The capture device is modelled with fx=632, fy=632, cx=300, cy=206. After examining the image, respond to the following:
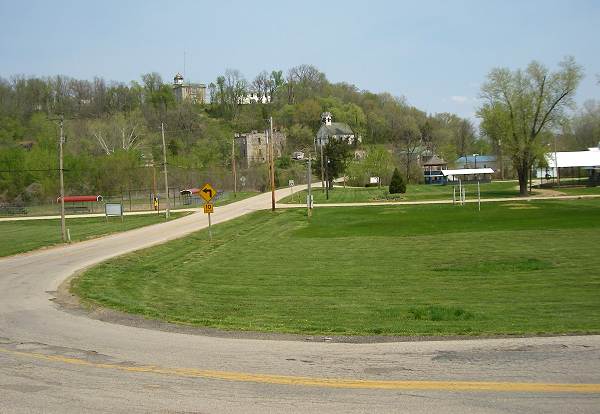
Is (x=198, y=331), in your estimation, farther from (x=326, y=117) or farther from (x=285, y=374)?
(x=326, y=117)

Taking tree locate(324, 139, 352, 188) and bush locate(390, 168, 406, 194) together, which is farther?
tree locate(324, 139, 352, 188)

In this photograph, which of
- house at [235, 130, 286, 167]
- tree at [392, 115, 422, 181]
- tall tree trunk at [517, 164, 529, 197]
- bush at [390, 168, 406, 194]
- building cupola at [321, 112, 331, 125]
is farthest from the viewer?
building cupola at [321, 112, 331, 125]

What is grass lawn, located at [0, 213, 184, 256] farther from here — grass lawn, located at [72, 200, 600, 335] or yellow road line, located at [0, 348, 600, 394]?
yellow road line, located at [0, 348, 600, 394]

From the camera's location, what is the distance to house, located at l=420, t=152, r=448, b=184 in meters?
128

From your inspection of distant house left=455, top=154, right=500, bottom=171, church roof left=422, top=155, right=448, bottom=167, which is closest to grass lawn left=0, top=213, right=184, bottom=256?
church roof left=422, top=155, right=448, bottom=167

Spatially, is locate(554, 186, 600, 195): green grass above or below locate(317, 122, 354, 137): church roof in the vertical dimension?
below

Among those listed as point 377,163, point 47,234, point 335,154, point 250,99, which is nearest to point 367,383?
point 47,234

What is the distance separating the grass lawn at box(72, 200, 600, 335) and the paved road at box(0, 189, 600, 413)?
5.55ft

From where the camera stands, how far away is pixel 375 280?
19.4m

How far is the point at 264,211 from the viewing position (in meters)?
57.2

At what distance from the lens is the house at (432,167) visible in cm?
12779

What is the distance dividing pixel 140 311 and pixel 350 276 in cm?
803

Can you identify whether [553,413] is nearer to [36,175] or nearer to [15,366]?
[15,366]

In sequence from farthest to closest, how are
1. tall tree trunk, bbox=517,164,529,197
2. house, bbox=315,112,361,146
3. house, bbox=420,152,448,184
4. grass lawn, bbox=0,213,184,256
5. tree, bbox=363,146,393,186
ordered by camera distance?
1. house, bbox=315,112,361,146
2. house, bbox=420,152,448,184
3. tree, bbox=363,146,393,186
4. tall tree trunk, bbox=517,164,529,197
5. grass lawn, bbox=0,213,184,256
